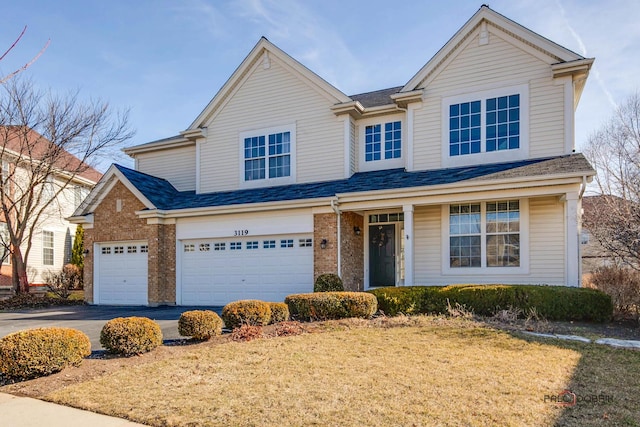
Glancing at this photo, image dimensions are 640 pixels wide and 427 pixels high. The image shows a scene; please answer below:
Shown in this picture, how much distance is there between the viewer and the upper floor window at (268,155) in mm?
16672

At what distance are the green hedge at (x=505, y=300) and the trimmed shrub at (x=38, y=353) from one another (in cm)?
705

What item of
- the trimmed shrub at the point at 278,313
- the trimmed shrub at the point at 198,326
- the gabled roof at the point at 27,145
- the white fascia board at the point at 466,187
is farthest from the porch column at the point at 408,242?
the gabled roof at the point at 27,145

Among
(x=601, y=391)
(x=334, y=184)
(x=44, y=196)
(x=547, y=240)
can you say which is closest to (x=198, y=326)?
(x=601, y=391)

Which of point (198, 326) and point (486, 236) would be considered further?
point (486, 236)

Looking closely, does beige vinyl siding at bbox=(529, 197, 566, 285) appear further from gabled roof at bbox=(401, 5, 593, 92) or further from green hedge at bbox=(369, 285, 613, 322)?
A: gabled roof at bbox=(401, 5, 593, 92)

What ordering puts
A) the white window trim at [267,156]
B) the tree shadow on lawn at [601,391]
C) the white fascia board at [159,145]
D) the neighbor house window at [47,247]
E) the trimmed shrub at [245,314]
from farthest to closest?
the neighbor house window at [47,247]
the white fascia board at [159,145]
the white window trim at [267,156]
the trimmed shrub at [245,314]
the tree shadow on lawn at [601,391]

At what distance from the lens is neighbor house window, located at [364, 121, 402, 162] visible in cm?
1568

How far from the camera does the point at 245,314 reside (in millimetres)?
9445

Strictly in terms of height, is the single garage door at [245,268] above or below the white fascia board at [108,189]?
below

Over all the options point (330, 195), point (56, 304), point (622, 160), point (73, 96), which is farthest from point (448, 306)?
point (73, 96)

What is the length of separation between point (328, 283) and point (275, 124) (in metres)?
6.92

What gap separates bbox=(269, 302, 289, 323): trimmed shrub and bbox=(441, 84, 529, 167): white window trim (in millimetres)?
7307

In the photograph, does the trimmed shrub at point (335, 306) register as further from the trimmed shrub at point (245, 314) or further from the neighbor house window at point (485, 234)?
the neighbor house window at point (485, 234)

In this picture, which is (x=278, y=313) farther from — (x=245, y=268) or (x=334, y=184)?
(x=334, y=184)
